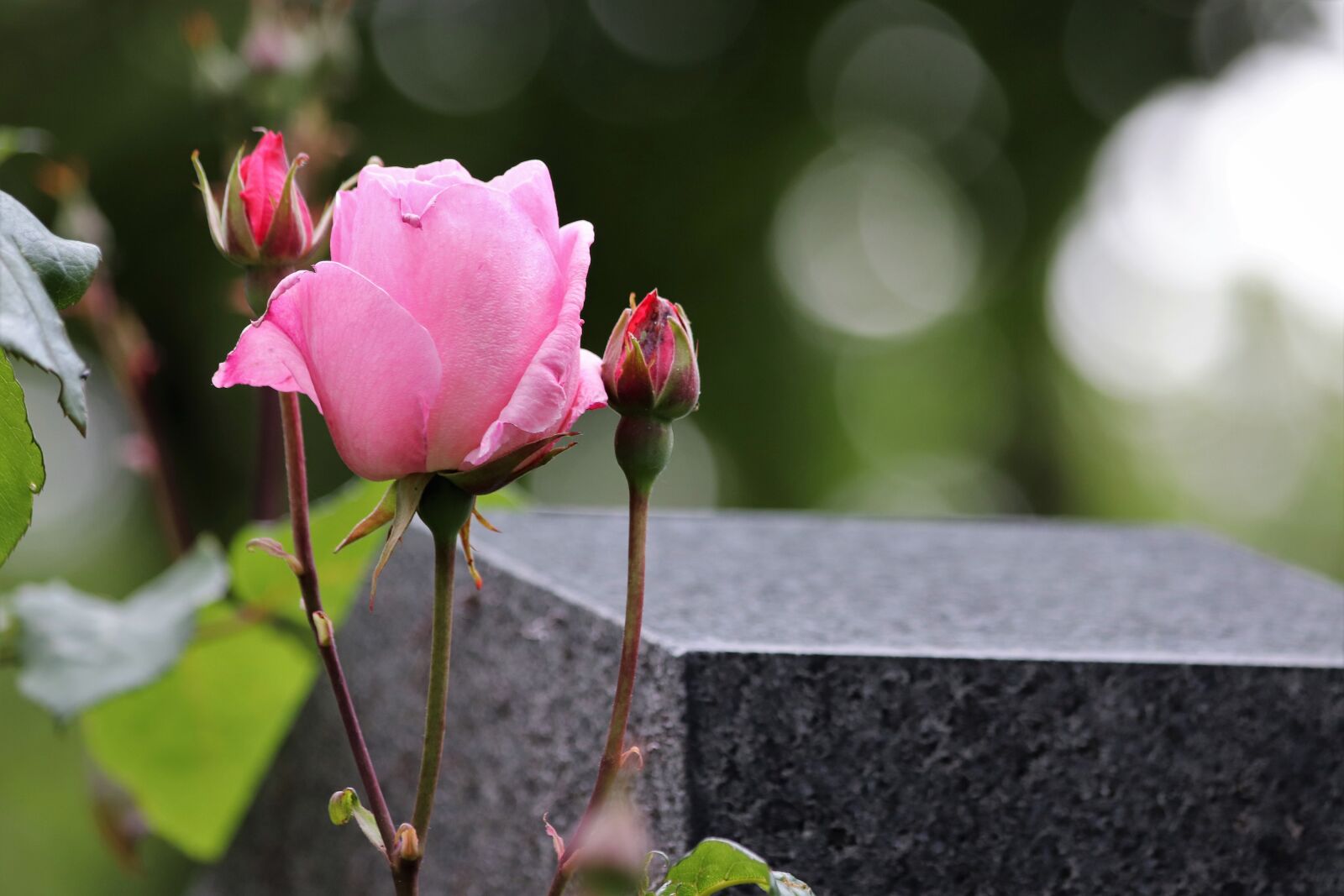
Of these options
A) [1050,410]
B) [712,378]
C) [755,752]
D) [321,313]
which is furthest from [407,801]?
[1050,410]

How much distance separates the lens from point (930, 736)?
1.68 ft

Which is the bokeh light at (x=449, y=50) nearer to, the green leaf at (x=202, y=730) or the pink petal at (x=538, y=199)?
the green leaf at (x=202, y=730)

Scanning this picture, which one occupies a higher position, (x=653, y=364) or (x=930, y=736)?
(x=653, y=364)

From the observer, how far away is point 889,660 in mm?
508

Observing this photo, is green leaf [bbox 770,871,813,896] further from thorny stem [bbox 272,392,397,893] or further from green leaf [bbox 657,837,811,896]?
thorny stem [bbox 272,392,397,893]

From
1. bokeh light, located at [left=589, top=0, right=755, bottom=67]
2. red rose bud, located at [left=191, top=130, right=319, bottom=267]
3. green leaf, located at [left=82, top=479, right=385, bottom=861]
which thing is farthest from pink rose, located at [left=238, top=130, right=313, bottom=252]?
bokeh light, located at [left=589, top=0, right=755, bottom=67]

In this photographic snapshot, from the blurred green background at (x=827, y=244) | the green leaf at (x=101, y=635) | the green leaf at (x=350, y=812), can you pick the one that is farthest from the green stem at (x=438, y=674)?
the blurred green background at (x=827, y=244)

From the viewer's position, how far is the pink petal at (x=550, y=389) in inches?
13.1

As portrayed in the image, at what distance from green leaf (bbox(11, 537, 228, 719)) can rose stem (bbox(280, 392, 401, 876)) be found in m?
0.28

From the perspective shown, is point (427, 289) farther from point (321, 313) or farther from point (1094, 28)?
point (1094, 28)

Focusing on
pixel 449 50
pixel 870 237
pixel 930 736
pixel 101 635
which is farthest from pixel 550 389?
pixel 870 237

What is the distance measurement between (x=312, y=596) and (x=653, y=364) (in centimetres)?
13

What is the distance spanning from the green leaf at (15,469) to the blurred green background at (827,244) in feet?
9.26

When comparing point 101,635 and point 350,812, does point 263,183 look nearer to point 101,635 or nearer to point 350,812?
point 350,812
